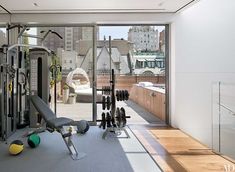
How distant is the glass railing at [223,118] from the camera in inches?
143

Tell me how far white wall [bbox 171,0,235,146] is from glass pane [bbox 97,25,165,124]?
0.42 meters

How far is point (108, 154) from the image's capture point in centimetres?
390

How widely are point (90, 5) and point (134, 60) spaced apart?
71.2 inches

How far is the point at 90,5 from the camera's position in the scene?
540cm

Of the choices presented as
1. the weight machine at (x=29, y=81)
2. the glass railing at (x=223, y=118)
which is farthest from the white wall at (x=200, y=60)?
the weight machine at (x=29, y=81)

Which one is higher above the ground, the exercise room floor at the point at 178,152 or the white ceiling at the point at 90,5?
the white ceiling at the point at 90,5

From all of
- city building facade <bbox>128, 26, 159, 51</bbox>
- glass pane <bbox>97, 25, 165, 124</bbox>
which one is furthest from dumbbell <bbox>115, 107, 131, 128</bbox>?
city building facade <bbox>128, 26, 159, 51</bbox>

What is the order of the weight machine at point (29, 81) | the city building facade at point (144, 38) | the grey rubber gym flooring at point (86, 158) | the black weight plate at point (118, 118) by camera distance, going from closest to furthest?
the grey rubber gym flooring at point (86, 158) → the black weight plate at point (118, 118) → the weight machine at point (29, 81) → the city building facade at point (144, 38)

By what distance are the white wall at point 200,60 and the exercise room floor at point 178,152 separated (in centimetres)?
28

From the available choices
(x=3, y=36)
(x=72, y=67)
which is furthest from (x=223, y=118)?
(x=3, y=36)

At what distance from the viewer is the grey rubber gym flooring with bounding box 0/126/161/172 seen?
330 cm

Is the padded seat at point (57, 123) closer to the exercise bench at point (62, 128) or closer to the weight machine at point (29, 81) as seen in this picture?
the exercise bench at point (62, 128)

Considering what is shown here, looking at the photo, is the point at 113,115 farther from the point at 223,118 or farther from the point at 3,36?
the point at 3,36

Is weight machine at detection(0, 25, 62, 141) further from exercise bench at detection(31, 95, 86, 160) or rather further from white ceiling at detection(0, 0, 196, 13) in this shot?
exercise bench at detection(31, 95, 86, 160)
